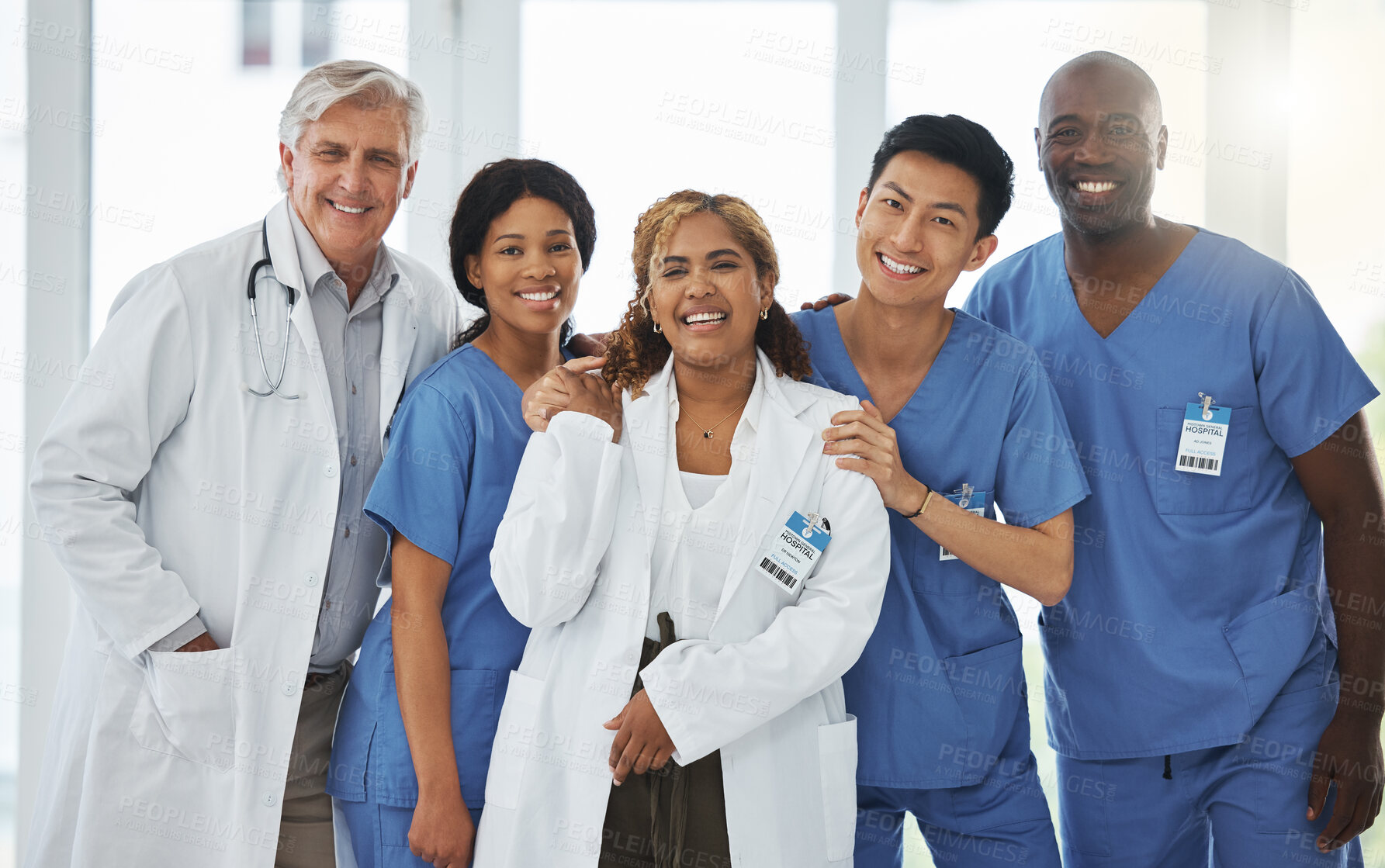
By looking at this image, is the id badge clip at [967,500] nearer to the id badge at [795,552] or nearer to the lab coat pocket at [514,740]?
the id badge at [795,552]

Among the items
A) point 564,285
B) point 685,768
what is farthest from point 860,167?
point 685,768

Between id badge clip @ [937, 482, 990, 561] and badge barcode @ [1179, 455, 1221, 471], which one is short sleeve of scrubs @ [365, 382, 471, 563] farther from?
badge barcode @ [1179, 455, 1221, 471]

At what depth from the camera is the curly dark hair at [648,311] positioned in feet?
5.19

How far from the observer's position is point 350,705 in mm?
1667

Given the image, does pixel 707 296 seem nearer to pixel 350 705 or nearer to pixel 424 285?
pixel 424 285

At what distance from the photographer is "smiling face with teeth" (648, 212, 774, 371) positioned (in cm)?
153

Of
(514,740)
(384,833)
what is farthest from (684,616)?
(384,833)

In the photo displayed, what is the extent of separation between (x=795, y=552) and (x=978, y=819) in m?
0.65

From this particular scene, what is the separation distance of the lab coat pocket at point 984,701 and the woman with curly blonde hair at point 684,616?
0.27 metres

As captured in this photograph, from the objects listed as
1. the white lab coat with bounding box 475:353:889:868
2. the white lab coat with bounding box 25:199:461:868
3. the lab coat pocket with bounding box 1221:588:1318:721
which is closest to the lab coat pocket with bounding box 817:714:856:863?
the white lab coat with bounding box 475:353:889:868

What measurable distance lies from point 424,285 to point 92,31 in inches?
63.8

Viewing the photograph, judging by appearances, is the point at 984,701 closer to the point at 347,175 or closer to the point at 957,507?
the point at 957,507

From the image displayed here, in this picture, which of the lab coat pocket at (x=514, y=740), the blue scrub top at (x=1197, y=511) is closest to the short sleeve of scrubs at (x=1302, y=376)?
the blue scrub top at (x=1197, y=511)

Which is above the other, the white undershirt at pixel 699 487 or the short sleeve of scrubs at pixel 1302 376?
the short sleeve of scrubs at pixel 1302 376
